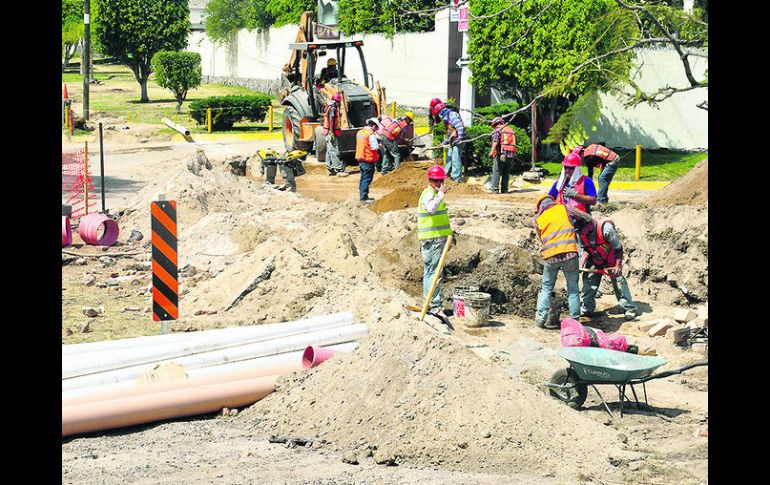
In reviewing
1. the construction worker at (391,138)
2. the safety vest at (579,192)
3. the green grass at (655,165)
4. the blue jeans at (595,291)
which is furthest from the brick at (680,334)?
the green grass at (655,165)

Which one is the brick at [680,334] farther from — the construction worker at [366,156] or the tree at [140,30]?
the tree at [140,30]

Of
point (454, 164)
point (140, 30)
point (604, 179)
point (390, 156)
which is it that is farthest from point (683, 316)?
point (140, 30)

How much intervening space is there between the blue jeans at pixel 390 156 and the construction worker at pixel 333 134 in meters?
0.90

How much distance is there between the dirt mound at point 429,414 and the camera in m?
7.60

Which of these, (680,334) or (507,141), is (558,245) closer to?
(680,334)

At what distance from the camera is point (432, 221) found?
12258mm

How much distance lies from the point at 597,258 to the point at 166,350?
5.63 meters

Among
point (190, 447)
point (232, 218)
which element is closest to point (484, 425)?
point (190, 447)

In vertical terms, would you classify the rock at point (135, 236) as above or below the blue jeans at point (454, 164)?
below

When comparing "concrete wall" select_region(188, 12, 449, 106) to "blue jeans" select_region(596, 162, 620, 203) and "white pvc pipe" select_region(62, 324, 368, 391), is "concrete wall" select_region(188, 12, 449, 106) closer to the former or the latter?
"blue jeans" select_region(596, 162, 620, 203)

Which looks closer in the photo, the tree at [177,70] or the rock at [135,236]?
the rock at [135,236]

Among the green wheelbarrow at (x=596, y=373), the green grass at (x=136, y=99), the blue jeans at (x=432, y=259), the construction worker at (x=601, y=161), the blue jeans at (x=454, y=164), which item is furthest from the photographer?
the green grass at (x=136, y=99)

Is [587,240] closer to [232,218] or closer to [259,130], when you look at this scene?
[232,218]

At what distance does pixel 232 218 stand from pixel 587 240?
5.88 m
